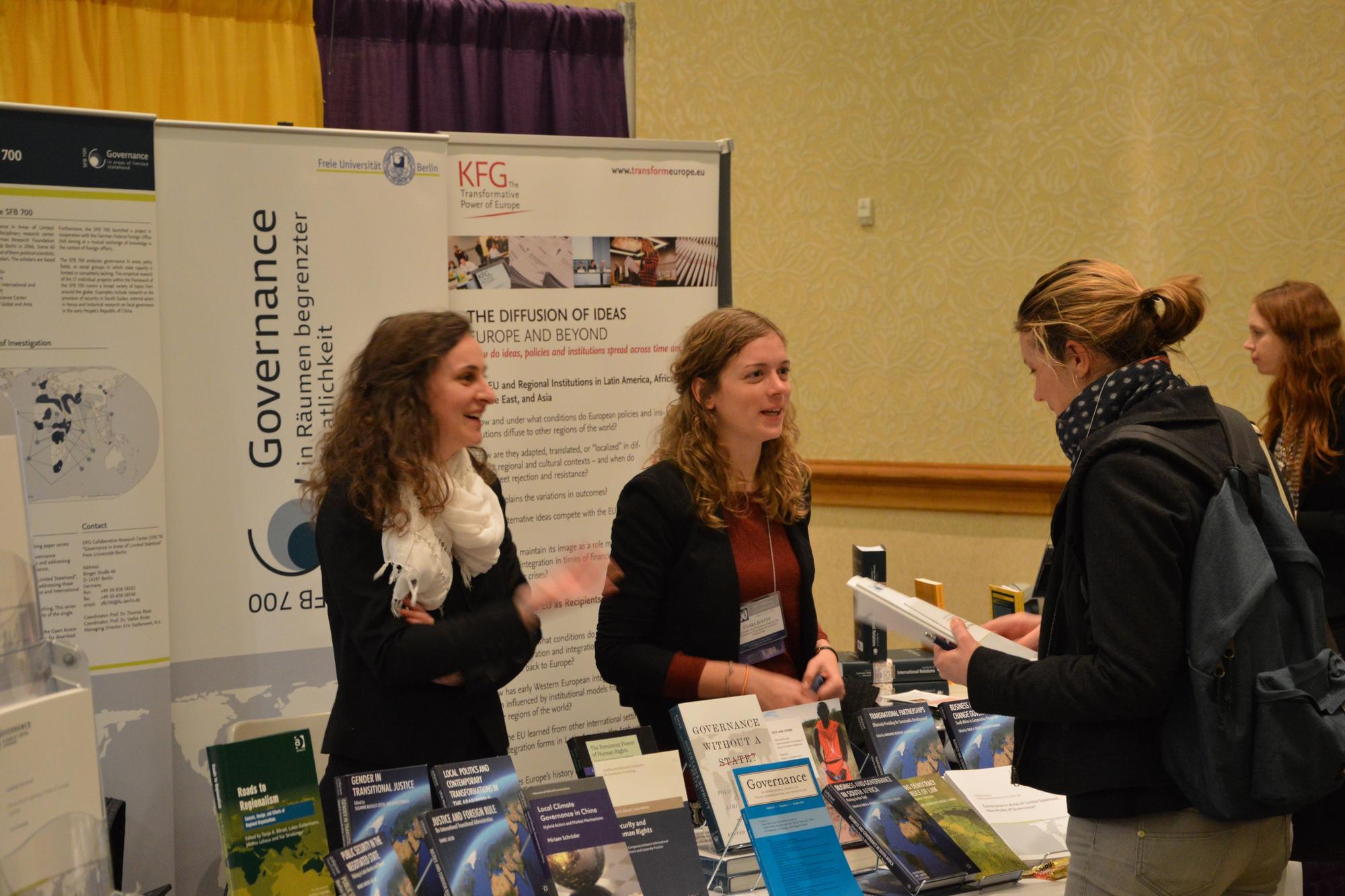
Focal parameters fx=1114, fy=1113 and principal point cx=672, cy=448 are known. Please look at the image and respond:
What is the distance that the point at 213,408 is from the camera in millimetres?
2750

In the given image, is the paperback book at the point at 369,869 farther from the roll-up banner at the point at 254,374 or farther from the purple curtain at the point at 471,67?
the purple curtain at the point at 471,67

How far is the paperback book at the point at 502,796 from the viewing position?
1562mm

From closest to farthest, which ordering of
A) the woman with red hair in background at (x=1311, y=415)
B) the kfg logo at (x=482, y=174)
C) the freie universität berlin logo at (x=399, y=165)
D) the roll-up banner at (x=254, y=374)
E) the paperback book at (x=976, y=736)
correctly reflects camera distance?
the paperback book at (x=976, y=736) < the roll-up banner at (x=254, y=374) < the freie universität berlin logo at (x=399, y=165) < the kfg logo at (x=482, y=174) < the woman with red hair in background at (x=1311, y=415)

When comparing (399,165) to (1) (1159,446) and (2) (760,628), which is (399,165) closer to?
(2) (760,628)

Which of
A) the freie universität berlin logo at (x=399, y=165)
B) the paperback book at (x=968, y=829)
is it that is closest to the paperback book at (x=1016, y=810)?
the paperback book at (x=968, y=829)

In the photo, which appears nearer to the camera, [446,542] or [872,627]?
[446,542]

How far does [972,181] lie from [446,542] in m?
3.21

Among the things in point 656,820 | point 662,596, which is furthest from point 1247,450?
point 662,596

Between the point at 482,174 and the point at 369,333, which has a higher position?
the point at 482,174

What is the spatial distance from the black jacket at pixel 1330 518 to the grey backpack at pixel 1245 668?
191 cm

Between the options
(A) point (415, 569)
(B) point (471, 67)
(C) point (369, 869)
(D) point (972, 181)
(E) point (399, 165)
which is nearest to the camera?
(C) point (369, 869)

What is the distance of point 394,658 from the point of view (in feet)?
6.07

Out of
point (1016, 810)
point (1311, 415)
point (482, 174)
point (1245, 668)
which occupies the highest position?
point (482, 174)

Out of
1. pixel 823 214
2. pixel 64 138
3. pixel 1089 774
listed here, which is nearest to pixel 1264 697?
pixel 1089 774
